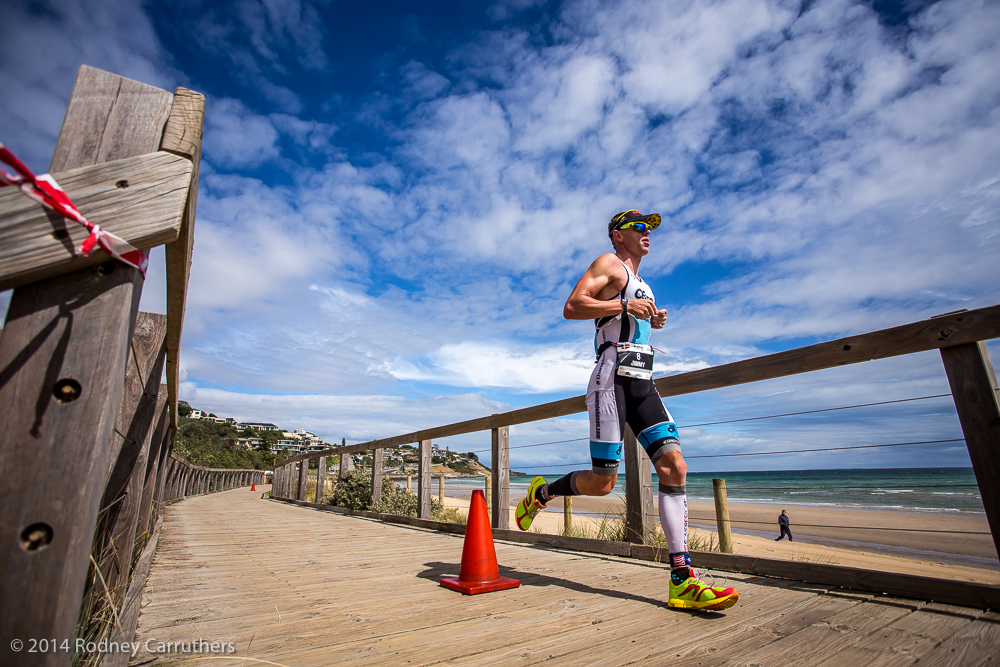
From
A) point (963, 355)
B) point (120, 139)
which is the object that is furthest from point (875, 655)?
point (120, 139)

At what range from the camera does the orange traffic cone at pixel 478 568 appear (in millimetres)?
2590

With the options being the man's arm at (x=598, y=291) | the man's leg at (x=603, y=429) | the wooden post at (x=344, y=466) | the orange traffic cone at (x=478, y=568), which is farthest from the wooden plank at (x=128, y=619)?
the wooden post at (x=344, y=466)

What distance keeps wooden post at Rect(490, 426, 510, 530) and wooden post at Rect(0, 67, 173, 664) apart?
3.93 meters

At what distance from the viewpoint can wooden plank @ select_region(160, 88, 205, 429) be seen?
1255 mm

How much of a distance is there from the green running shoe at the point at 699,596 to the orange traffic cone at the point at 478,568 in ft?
2.76

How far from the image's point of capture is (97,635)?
1.62 meters

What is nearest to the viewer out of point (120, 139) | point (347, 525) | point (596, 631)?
point (120, 139)

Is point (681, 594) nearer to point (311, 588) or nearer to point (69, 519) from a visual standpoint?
point (311, 588)

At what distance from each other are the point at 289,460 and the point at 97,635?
1383 centimetres

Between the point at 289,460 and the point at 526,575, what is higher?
the point at 289,460

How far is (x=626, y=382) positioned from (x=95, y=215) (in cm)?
230

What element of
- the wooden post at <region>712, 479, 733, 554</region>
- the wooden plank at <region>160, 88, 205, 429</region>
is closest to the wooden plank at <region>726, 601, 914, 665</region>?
the wooden plank at <region>160, 88, 205, 429</region>

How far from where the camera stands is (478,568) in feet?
8.74

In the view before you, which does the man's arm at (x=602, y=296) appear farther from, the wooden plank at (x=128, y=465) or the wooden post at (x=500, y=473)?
the wooden post at (x=500, y=473)
